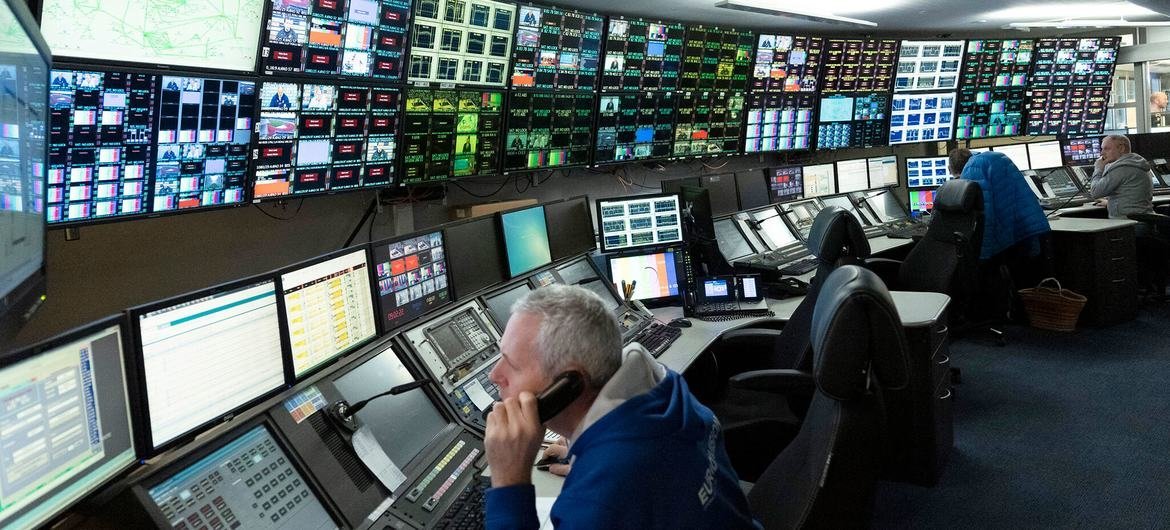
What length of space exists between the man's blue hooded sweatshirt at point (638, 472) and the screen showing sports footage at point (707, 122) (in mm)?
4436

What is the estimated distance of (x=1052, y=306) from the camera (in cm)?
540

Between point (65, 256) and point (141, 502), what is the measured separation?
1.99 metres

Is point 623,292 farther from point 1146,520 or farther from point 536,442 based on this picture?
point 536,442

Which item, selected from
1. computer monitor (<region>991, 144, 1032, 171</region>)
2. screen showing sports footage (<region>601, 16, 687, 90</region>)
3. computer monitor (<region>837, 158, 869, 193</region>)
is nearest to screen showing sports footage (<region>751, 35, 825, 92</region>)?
computer monitor (<region>837, 158, 869, 193</region>)

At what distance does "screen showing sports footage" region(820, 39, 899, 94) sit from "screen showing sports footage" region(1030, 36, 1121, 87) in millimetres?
1691

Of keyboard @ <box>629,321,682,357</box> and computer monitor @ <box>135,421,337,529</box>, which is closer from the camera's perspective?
computer monitor @ <box>135,421,337,529</box>

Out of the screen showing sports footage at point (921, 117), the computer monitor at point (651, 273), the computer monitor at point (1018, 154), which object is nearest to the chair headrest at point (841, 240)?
the computer monitor at point (651, 273)

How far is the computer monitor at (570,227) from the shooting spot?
3.61m

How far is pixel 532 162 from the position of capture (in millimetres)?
4648

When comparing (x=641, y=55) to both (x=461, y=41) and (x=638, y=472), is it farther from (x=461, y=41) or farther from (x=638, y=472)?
(x=638, y=472)

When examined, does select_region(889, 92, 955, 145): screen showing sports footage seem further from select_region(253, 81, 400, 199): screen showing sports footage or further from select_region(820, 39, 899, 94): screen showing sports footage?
select_region(253, 81, 400, 199): screen showing sports footage

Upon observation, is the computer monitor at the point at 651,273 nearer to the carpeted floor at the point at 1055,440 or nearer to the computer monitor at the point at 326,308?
the carpeted floor at the point at 1055,440

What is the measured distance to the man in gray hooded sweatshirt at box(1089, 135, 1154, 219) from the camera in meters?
6.01

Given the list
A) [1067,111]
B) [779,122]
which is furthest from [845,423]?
[1067,111]
